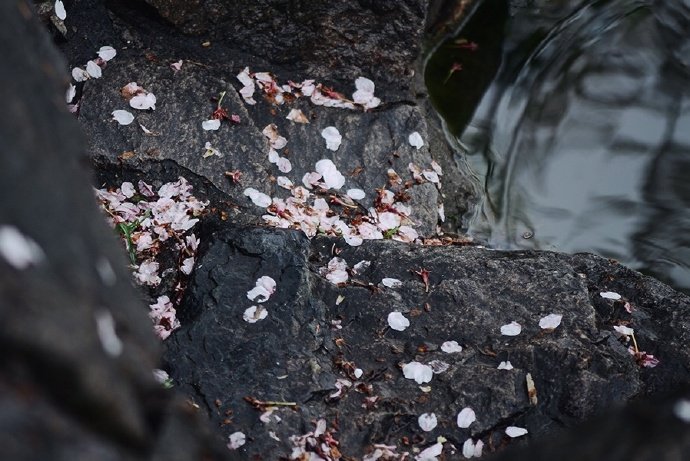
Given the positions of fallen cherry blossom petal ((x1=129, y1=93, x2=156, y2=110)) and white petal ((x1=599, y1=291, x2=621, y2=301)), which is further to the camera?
fallen cherry blossom petal ((x1=129, y1=93, x2=156, y2=110))

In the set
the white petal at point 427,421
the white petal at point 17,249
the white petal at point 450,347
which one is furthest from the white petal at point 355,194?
the white petal at point 17,249

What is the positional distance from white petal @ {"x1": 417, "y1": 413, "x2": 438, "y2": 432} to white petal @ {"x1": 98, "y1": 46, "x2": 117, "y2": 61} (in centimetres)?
232

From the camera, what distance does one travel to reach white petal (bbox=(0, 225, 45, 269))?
41.9 inches

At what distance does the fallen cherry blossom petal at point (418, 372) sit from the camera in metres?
2.71

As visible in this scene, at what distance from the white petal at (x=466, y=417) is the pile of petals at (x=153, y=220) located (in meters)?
1.14

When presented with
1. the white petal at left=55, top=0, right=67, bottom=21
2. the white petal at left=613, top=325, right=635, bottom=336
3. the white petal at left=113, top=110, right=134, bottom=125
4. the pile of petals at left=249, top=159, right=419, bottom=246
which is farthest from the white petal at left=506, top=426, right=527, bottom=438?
the white petal at left=55, top=0, right=67, bottom=21

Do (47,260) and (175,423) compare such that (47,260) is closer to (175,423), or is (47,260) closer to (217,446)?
(175,423)

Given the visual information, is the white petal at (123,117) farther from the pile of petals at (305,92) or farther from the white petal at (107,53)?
the pile of petals at (305,92)

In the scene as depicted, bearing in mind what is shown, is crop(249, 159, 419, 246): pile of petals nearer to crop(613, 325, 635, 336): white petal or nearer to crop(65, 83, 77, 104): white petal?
crop(65, 83, 77, 104): white petal

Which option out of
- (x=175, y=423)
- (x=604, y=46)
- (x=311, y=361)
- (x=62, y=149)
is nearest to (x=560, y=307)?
(x=311, y=361)

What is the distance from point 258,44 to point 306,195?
843 mm

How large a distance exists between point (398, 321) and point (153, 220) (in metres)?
1.19

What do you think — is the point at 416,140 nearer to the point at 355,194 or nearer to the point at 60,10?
the point at 355,194

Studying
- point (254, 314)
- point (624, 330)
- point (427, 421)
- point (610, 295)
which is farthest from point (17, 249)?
point (610, 295)
